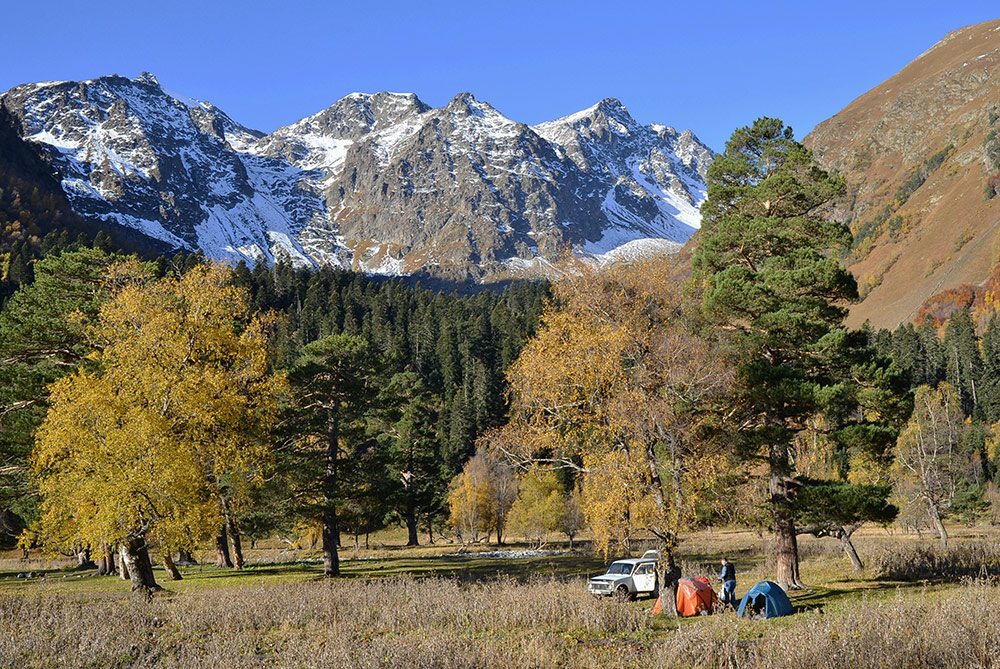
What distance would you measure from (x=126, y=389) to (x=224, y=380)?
3.14 metres

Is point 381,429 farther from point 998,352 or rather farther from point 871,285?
point 871,285

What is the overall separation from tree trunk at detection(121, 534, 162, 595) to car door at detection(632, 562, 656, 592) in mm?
17192

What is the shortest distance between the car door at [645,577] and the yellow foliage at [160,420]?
1484cm

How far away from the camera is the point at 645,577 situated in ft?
81.4

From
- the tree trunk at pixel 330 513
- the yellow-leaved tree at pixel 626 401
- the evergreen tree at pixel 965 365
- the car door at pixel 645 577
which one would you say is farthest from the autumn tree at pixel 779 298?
the evergreen tree at pixel 965 365

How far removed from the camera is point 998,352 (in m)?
103

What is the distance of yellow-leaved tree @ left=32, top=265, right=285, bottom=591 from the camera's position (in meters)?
21.8

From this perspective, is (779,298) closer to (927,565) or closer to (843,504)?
(843,504)

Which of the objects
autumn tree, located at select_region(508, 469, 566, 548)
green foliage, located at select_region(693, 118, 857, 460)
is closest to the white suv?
green foliage, located at select_region(693, 118, 857, 460)

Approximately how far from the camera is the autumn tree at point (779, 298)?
68.7 ft

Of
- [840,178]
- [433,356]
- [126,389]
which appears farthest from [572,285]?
[433,356]

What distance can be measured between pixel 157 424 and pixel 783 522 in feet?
68.3

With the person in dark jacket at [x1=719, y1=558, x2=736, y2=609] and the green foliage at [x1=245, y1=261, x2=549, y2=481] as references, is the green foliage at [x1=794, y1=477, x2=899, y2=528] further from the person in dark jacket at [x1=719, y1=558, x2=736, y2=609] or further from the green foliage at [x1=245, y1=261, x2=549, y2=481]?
the green foliage at [x1=245, y1=261, x2=549, y2=481]

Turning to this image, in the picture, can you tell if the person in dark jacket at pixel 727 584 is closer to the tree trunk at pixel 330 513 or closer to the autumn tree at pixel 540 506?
the tree trunk at pixel 330 513
